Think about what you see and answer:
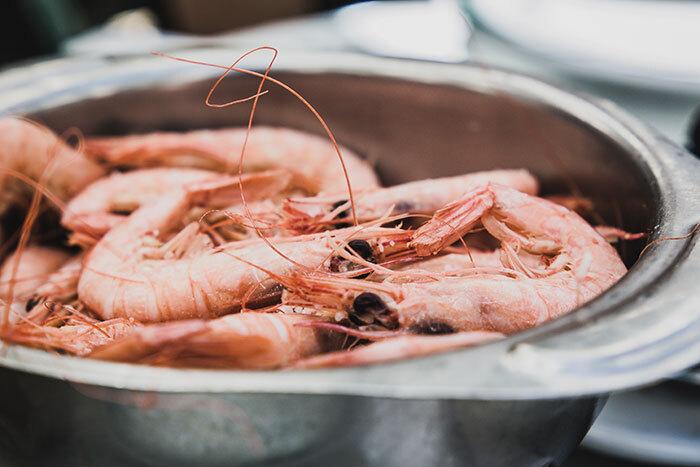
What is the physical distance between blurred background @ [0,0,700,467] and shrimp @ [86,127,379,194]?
0.24 m

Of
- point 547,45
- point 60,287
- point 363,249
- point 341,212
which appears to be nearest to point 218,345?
point 363,249

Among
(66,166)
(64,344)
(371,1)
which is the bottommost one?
(64,344)

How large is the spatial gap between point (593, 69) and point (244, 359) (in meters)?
1.71

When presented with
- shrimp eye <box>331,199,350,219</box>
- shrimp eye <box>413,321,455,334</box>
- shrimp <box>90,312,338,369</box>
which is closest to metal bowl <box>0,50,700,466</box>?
shrimp <box>90,312,338,369</box>

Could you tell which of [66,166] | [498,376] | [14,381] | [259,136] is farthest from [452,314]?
[66,166]

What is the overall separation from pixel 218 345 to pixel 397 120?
2.98 ft

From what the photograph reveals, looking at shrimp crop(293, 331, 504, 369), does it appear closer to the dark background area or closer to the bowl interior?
the bowl interior

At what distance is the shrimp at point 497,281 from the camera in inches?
34.5

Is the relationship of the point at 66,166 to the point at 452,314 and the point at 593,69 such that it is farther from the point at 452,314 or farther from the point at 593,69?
the point at 593,69

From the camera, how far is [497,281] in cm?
93

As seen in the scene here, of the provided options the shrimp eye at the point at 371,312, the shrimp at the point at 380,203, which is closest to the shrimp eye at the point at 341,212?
the shrimp at the point at 380,203

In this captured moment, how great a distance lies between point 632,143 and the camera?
1120 mm

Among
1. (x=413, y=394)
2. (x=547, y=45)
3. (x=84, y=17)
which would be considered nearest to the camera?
(x=413, y=394)

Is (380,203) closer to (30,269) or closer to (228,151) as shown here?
(228,151)
